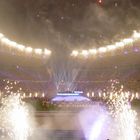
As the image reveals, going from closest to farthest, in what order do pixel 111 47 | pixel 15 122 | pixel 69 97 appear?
1. pixel 15 122
2. pixel 111 47
3. pixel 69 97

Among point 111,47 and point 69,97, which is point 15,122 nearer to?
point 69,97

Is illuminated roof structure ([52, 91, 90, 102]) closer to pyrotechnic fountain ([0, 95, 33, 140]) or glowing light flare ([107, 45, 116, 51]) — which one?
glowing light flare ([107, 45, 116, 51])

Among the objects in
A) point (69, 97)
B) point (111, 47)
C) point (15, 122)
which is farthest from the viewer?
point (69, 97)

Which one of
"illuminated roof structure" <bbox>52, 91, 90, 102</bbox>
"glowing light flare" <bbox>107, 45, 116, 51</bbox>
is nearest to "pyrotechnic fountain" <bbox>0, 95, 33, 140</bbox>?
"illuminated roof structure" <bbox>52, 91, 90, 102</bbox>

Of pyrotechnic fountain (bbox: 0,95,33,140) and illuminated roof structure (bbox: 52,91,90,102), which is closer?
pyrotechnic fountain (bbox: 0,95,33,140)

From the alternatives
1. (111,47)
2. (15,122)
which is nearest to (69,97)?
(111,47)

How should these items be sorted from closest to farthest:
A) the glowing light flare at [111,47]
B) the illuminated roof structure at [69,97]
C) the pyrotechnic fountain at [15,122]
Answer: the pyrotechnic fountain at [15,122]
the glowing light flare at [111,47]
the illuminated roof structure at [69,97]

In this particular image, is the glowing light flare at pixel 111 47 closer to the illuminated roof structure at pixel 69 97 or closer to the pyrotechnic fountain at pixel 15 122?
the illuminated roof structure at pixel 69 97

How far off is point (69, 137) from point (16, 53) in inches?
564

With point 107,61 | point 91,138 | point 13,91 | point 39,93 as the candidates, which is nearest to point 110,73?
point 107,61

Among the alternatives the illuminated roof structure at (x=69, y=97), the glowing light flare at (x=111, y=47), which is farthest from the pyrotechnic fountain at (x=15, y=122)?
the glowing light flare at (x=111, y=47)

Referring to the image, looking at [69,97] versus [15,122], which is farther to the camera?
[69,97]

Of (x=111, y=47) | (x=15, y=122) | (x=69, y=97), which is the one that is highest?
(x=111, y=47)

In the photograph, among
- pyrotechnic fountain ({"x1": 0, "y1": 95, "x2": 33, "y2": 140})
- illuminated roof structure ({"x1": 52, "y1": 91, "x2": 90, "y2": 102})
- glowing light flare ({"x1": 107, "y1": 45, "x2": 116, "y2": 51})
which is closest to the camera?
pyrotechnic fountain ({"x1": 0, "y1": 95, "x2": 33, "y2": 140})
